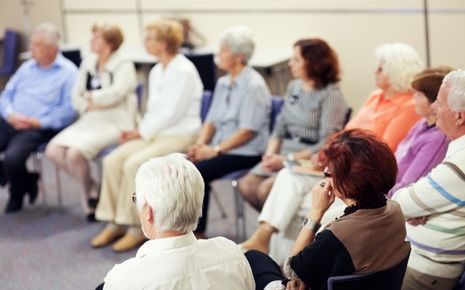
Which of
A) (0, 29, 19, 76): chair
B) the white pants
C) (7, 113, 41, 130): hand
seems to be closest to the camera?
A: the white pants

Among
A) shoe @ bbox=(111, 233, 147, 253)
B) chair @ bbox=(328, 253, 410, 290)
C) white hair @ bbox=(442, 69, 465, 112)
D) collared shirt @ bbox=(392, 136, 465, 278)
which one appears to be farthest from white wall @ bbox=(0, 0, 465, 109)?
chair @ bbox=(328, 253, 410, 290)

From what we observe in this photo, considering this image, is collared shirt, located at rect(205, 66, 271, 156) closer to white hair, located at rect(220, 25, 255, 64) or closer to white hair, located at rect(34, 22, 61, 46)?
white hair, located at rect(220, 25, 255, 64)

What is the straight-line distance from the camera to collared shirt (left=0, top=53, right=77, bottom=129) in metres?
5.18

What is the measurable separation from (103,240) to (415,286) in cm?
225

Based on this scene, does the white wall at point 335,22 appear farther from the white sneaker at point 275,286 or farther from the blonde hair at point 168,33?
the white sneaker at point 275,286

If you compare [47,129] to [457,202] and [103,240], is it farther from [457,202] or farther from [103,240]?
[457,202]

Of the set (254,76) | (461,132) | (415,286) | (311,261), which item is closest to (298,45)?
(254,76)

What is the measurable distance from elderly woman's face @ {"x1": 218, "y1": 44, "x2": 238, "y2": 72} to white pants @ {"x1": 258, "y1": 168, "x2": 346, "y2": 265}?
0.91 metres

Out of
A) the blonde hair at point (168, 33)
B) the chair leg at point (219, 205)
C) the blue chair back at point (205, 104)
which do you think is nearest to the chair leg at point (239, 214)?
the chair leg at point (219, 205)

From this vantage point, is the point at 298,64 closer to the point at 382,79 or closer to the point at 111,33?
the point at 382,79

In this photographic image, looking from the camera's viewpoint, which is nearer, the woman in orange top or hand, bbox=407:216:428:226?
hand, bbox=407:216:428:226

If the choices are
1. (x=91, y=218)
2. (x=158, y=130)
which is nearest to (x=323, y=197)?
(x=158, y=130)

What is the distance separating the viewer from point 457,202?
2740mm

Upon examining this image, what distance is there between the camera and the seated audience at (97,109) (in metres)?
4.87
